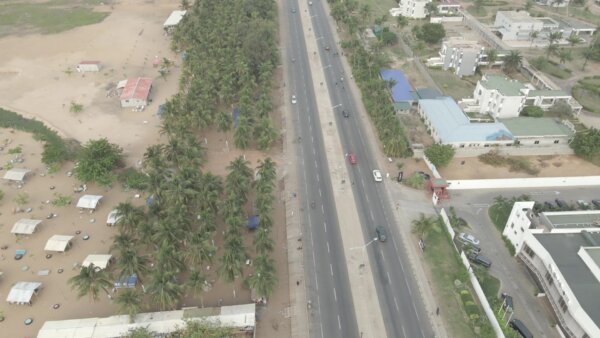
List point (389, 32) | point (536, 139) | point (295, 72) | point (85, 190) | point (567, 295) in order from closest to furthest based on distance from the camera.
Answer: point (567, 295) → point (85, 190) → point (536, 139) → point (295, 72) → point (389, 32)

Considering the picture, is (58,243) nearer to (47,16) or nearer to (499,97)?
(499,97)

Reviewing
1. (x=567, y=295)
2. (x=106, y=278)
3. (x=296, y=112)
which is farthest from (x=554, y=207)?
(x=106, y=278)

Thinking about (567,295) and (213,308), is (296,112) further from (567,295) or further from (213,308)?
(567,295)

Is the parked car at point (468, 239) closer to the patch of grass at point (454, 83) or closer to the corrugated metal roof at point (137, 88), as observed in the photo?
the patch of grass at point (454, 83)

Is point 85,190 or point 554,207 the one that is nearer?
point 554,207

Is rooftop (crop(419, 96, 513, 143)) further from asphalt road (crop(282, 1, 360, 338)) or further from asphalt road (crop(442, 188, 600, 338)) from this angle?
asphalt road (crop(282, 1, 360, 338))

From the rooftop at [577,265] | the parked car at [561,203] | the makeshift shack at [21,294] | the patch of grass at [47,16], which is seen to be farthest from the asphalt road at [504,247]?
the patch of grass at [47,16]
